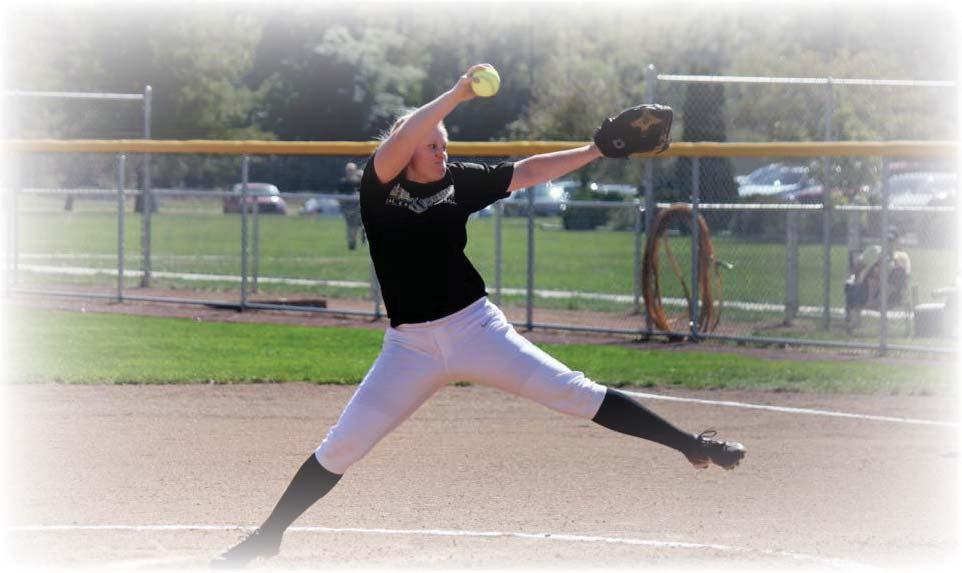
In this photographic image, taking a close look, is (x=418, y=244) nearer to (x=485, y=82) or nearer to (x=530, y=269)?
(x=485, y=82)

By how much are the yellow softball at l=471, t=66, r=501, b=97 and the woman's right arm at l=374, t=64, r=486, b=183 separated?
2cm

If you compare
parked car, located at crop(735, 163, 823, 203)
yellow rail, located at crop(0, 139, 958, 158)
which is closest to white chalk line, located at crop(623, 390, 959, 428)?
yellow rail, located at crop(0, 139, 958, 158)

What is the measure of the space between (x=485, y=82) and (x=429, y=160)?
16.6 inches

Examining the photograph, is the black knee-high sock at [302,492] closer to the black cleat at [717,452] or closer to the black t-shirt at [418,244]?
the black t-shirt at [418,244]

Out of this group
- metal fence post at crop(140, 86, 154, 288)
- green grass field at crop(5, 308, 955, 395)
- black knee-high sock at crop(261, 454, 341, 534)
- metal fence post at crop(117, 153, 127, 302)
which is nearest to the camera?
black knee-high sock at crop(261, 454, 341, 534)

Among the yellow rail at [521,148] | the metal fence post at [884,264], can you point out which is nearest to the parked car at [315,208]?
the yellow rail at [521,148]

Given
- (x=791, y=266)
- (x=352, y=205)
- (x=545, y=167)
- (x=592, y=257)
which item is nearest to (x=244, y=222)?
(x=352, y=205)

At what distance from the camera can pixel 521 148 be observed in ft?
46.9

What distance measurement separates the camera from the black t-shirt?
216 inches

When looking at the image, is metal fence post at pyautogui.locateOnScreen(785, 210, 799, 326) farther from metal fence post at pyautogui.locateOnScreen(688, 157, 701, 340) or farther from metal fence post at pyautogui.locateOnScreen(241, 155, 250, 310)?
metal fence post at pyautogui.locateOnScreen(241, 155, 250, 310)

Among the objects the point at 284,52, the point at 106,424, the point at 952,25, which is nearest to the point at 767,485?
the point at 106,424

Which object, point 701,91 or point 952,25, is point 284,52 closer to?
point 952,25

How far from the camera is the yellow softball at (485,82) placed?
5.16 metres

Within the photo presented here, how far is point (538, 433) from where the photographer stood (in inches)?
373
